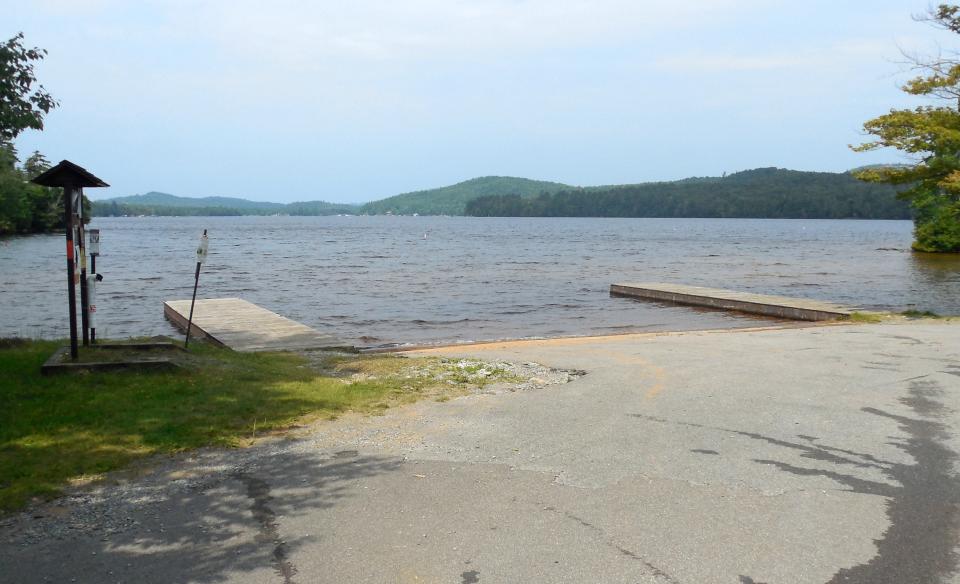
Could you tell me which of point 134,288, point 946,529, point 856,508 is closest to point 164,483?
point 856,508

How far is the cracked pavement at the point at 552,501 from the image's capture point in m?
4.16

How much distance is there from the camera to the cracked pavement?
4.16 metres

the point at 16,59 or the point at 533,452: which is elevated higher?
the point at 16,59

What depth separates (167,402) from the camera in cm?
751

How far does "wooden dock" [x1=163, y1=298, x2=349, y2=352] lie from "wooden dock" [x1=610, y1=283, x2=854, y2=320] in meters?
11.7

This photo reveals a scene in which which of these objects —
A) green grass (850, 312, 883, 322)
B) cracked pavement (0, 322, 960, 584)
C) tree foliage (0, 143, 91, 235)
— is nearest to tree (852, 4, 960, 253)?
green grass (850, 312, 883, 322)

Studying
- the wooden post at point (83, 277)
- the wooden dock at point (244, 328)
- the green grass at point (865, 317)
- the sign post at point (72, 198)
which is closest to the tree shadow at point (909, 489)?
the sign post at point (72, 198)

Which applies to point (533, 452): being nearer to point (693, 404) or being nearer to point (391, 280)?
point (693, 404)

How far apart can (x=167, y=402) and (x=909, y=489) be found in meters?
6.22

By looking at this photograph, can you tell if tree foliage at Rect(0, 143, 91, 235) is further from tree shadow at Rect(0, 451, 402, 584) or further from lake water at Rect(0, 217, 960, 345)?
tree shadow at Rect(0, 451, 402, 584)

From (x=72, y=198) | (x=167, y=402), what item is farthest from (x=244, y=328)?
(x=167, y=402)

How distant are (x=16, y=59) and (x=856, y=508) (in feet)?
31.9

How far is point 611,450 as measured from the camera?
20.5 ft

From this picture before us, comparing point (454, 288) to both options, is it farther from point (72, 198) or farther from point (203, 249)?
point (72, 198)
